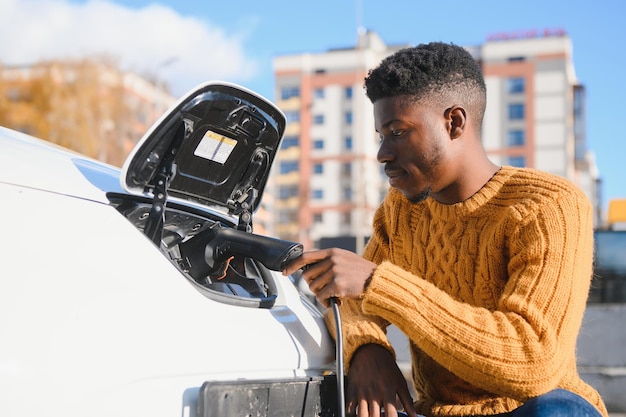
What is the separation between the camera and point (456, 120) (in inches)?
94.0

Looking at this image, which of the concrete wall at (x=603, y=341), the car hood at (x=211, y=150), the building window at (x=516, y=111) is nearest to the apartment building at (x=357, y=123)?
the building window at (x=516, y=111)

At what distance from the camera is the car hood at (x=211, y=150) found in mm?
2129

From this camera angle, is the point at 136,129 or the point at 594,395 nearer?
the point at 594,395

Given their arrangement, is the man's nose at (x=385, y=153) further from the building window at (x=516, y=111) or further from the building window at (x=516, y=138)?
the building window at (x=516, y=111)

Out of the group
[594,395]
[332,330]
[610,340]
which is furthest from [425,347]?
[610,340]

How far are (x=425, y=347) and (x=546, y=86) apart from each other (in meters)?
78.8

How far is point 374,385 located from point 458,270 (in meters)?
0.48

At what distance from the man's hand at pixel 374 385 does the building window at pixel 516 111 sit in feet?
256

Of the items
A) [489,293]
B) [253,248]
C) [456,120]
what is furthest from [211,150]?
[489,293]

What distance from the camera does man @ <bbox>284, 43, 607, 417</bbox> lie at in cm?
204

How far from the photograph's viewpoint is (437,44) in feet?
→ 8.04

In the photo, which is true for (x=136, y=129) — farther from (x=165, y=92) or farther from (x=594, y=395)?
(x=594, y=395)

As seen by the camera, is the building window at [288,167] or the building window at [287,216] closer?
the building window at [287,216]

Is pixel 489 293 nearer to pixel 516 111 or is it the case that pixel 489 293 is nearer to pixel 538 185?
pixel 538 185
